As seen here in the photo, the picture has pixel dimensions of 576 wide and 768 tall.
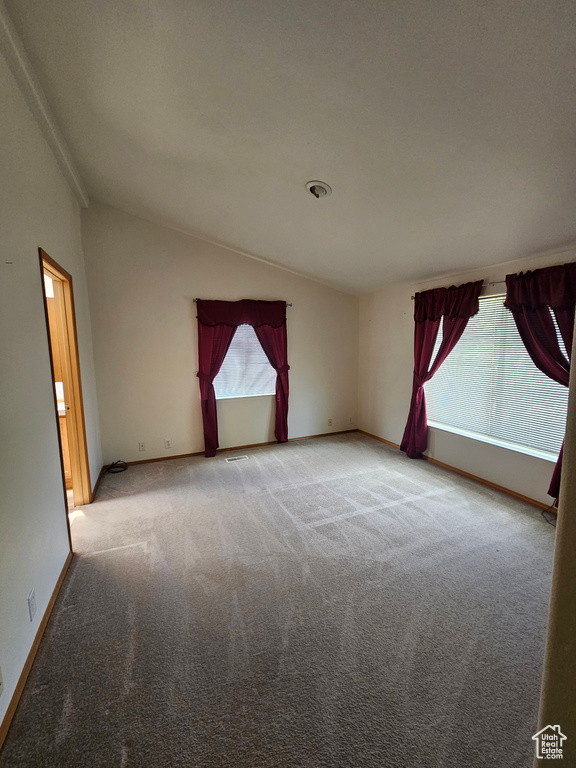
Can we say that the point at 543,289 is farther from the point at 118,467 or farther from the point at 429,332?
the point at 118,467

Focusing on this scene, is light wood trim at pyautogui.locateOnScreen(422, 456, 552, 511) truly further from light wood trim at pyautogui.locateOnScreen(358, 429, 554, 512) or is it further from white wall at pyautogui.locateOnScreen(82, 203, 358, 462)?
white wall at pyautogui.locateOnScreen(82, 203, 358, 462)

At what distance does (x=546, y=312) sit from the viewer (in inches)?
103

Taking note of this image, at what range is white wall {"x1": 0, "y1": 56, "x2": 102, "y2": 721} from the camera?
1.36 metres

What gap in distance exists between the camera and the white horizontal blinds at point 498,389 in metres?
2.81

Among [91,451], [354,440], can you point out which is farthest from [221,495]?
[354,440]

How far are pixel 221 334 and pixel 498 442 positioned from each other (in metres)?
3.27

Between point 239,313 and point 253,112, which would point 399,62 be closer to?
point 253,112

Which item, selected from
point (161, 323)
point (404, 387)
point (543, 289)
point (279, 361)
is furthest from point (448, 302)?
point (161, 323)

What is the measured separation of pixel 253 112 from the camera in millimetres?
1762

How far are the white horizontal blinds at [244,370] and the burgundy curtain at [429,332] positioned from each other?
1887mm

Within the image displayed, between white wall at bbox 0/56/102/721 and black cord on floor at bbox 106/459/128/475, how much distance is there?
1.58m

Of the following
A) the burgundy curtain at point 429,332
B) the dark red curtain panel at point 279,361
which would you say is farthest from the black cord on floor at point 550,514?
the dark red curtain panel at point 279,361

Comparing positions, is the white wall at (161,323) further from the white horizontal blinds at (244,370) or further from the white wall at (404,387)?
the white wall at (404,387)

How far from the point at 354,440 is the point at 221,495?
2383 millimetres
